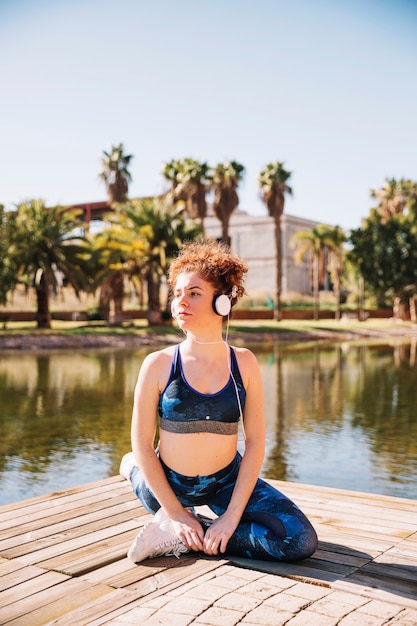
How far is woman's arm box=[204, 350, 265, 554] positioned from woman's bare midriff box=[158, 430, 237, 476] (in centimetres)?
13

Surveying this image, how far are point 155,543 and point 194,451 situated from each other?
47cm

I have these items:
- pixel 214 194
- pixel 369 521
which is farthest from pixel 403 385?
pixel 214 194

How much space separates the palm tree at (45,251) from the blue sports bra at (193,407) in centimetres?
3411

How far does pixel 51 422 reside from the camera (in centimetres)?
1248

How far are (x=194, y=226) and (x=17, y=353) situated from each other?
1355cm

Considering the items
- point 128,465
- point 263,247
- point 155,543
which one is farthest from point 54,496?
point 263,247

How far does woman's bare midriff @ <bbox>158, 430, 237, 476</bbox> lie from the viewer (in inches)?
149

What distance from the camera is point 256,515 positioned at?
380 centimetres

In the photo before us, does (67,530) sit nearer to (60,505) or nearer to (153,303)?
(60,505)

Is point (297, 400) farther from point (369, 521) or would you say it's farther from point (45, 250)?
point (45, 250)

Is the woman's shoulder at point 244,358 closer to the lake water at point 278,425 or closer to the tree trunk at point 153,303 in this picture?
the lake water at point 278,425

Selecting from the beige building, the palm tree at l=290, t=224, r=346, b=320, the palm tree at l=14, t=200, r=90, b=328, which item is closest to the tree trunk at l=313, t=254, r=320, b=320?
the palm tree at l=290, t=224, r=346, b=320

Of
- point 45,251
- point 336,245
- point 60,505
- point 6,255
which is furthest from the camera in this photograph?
point 336,245

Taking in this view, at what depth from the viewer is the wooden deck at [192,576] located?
9.82 feet
